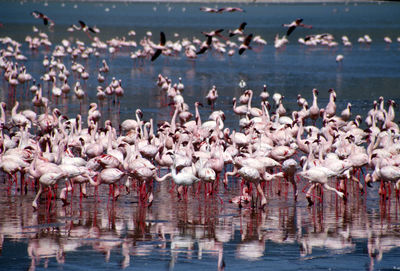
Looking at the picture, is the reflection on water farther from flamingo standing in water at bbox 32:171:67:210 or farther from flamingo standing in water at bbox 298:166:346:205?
flamingo standing in water at bbox 298:166:346:205

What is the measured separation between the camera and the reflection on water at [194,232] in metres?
9.30

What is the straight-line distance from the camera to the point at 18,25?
6588cm

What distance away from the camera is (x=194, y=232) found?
413 inches

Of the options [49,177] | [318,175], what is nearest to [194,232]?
[318,175]

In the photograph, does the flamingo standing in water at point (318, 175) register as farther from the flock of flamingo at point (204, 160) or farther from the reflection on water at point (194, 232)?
the reflection on water at point (194, 232)

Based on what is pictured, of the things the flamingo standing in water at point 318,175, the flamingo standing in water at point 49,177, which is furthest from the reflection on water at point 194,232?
the flamingo standing in water at point 318,175

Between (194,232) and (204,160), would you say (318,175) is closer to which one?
(204,160)

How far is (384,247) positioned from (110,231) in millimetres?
3734

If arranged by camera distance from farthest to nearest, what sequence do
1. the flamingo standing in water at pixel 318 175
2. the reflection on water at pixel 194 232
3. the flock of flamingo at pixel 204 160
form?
→ the flock of flamingo at pixel 204 160, the flamingo standing in water at pixel 318 175, the reflection on water at pixel 194 232

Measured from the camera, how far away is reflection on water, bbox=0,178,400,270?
930cm

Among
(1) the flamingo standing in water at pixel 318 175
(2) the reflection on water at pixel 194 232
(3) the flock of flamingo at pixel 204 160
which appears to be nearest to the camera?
(2) the reflection on water at pixel 194 232

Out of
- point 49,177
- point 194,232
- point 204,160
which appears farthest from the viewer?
point 204,160

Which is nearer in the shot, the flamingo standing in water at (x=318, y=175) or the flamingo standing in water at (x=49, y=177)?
the flamingo standing in water at (x=49, y=177)

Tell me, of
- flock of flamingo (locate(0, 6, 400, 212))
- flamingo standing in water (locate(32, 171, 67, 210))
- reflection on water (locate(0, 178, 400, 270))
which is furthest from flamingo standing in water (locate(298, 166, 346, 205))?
flamingo standing in water (locate(32, 171, 67, 210))
